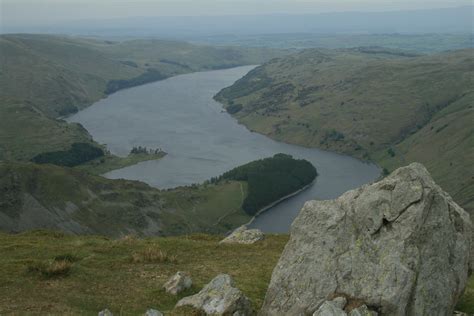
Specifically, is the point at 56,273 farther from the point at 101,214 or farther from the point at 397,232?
the point at 101,214

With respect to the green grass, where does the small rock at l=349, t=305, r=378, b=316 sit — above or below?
above

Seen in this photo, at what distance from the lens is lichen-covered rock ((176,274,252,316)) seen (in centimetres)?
2642

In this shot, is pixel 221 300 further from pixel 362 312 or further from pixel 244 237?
pixel 244 237

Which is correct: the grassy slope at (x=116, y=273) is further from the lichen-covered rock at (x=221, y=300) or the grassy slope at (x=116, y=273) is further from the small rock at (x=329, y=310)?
the small rock at (x=329, y=310)

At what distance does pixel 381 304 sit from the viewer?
24.3 meters

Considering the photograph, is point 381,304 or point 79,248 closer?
point 381,304

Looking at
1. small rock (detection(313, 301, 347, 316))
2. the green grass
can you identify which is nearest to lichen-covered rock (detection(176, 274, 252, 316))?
the green grass

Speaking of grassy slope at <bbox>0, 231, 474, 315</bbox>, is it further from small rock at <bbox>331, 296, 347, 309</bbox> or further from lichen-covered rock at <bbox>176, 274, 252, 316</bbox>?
small rock at <bbox>331, 296, 347, 309</bbox>

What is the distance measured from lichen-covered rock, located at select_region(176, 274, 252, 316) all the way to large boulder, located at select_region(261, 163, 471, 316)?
139 cm

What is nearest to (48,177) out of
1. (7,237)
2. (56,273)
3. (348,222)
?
(7,237)

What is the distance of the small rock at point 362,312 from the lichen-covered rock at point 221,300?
245 inches

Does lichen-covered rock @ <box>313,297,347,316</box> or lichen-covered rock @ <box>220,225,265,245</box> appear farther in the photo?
lichen-covered rock @ <box>220,225,265,245</box>

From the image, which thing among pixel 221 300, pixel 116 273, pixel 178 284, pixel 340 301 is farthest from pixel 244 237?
pixel 340 301

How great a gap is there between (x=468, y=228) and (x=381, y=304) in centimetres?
849
